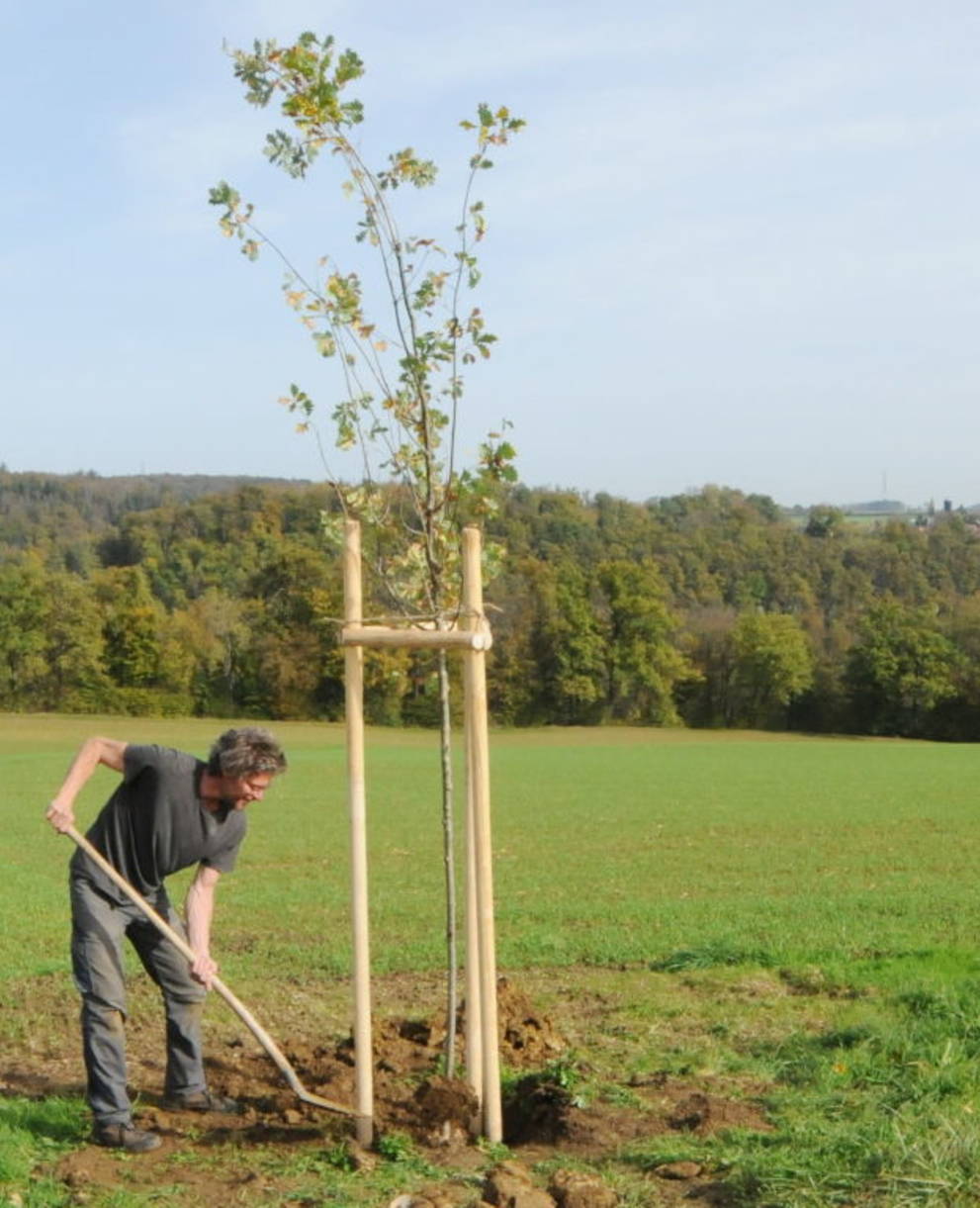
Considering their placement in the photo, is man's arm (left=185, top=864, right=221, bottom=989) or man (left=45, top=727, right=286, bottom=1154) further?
man's arm (left=185, top=864, right=221, bottom=989)

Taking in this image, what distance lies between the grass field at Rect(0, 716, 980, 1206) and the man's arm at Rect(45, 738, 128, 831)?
1351mm

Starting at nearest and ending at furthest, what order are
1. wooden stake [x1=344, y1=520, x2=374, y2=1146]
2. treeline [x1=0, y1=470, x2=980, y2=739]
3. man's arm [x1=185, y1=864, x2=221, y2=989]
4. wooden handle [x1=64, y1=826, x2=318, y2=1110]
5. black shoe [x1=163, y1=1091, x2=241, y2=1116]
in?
wooden stake [x1=344, y1=520, x2=374, y2=1146] → wooden handle [x1=64, y1=826, x2=318, y2=1110] → man's arm [x1=185, y1=864, x2=221, y2=989] → black shoe [x1=163, y1=1091, x2=241, y2=1116] → treeline [x1=0, y1=470, x2=980, y2=739]

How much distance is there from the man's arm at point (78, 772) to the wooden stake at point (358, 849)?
0.98m

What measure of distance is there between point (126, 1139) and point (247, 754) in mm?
1669

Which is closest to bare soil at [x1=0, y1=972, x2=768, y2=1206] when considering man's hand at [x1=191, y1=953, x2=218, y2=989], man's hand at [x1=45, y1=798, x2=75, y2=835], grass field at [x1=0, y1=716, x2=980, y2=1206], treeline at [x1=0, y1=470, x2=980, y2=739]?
grass field at [x1=0, y1=716, x2=980, y2=1206]

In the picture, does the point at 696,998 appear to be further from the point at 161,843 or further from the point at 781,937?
the point at 161,843

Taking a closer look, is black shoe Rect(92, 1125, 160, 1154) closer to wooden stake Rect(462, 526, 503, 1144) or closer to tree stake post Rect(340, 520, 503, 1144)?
tree stake post Rect(340, 520, 503, 1144)

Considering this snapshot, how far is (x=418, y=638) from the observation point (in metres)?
5.99

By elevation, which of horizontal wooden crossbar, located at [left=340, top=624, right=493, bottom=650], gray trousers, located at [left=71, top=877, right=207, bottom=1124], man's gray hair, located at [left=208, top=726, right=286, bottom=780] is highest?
horizontal wooden crossbar, located at [left=340, top=624, right=493, bottom=650]

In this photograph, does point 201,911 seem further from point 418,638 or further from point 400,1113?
point 418,638

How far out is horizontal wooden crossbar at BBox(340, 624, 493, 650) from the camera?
596 cm

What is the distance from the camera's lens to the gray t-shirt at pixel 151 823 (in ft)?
20.7

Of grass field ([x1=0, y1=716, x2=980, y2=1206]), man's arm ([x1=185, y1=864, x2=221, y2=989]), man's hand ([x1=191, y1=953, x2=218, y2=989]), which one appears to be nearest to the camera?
grass field ([x1=0, y1=716, x2=980, y2=1206])

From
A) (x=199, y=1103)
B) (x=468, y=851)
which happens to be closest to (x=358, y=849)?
(x=468, y=851)
